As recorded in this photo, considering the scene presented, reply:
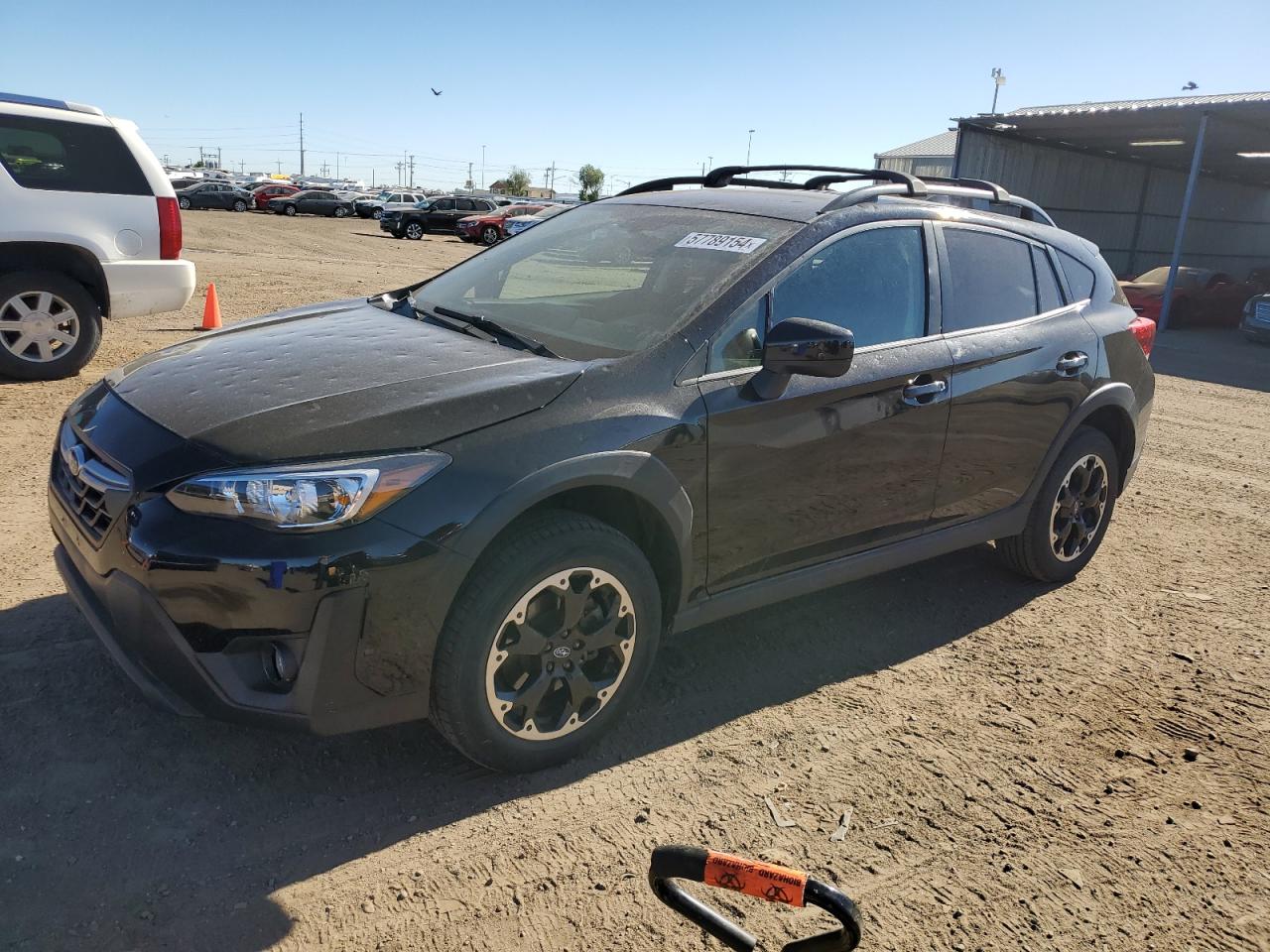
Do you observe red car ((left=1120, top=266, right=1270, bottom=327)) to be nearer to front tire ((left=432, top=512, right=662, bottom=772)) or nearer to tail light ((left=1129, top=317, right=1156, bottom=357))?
tail light ((left=1129, top=317, right=1156, bottom=357))

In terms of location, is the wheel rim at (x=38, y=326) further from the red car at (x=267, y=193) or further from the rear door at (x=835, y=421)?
the red car at (x=267, y=193)

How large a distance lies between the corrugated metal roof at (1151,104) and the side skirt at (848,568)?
66.3 ft

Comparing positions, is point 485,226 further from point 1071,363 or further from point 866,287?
point 866,287

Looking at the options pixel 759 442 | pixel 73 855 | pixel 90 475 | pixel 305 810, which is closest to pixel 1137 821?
pixel 759 442

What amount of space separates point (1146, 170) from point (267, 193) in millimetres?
37569

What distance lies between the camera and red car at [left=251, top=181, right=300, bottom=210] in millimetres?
46781

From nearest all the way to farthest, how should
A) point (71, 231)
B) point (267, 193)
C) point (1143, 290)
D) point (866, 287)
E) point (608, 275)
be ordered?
point (866, 287) → point (608, 275) → point (71, 231) → point (1143, 290) → point (267, 193)

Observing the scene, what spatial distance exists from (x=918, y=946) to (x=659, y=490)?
1.43m

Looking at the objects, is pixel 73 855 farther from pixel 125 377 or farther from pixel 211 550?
pixel 125 377

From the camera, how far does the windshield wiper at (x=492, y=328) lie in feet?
10.8

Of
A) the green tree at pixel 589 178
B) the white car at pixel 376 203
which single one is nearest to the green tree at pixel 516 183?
the green tree at pixel 589 178

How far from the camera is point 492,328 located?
11.7 ft

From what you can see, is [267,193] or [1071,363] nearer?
[1071,363]

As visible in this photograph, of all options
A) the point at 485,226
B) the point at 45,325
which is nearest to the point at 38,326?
the point at 45,325
